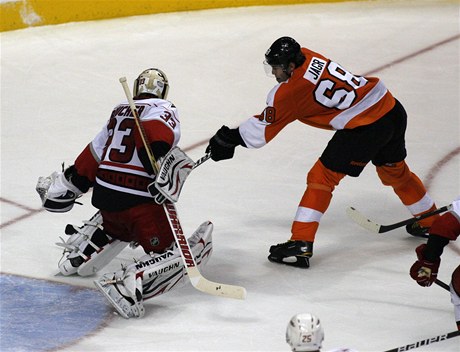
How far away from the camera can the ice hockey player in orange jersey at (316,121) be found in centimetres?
441

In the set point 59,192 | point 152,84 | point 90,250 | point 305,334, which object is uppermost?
point 152,84

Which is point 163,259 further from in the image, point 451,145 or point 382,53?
point 382,53

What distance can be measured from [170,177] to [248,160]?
173cm

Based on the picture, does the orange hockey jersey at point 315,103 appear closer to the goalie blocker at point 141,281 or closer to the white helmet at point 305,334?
the goalie blocker at point 141,281

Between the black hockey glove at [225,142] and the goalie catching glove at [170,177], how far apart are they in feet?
0.80

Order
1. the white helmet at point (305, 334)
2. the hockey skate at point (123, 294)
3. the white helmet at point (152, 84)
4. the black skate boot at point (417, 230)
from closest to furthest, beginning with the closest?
the white helmet at point (305, 334)
the hockey skate at point (123, 294)
the white helmet at point (152, 84)
the black skate boot at point (417, 230)

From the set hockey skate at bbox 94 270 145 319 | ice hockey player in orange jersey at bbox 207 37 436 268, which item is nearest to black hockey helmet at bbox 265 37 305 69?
ice hockey player in orange jersey at bbox 207 37 436 268

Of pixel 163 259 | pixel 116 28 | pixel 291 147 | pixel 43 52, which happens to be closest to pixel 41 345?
pixel 163 259

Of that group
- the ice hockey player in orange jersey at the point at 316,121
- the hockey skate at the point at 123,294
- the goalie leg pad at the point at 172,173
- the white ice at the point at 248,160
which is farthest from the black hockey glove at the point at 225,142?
the hockey skate at the point at 123,294

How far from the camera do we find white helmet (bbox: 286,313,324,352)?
2.69 meters

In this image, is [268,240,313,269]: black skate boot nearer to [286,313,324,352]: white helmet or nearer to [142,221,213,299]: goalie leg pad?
[142,221,213,299]: goalie leg pad

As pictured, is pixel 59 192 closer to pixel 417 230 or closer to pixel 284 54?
pixel 284 54

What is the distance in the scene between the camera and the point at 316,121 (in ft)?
14.8

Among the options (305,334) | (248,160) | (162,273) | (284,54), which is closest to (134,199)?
(162,273)
